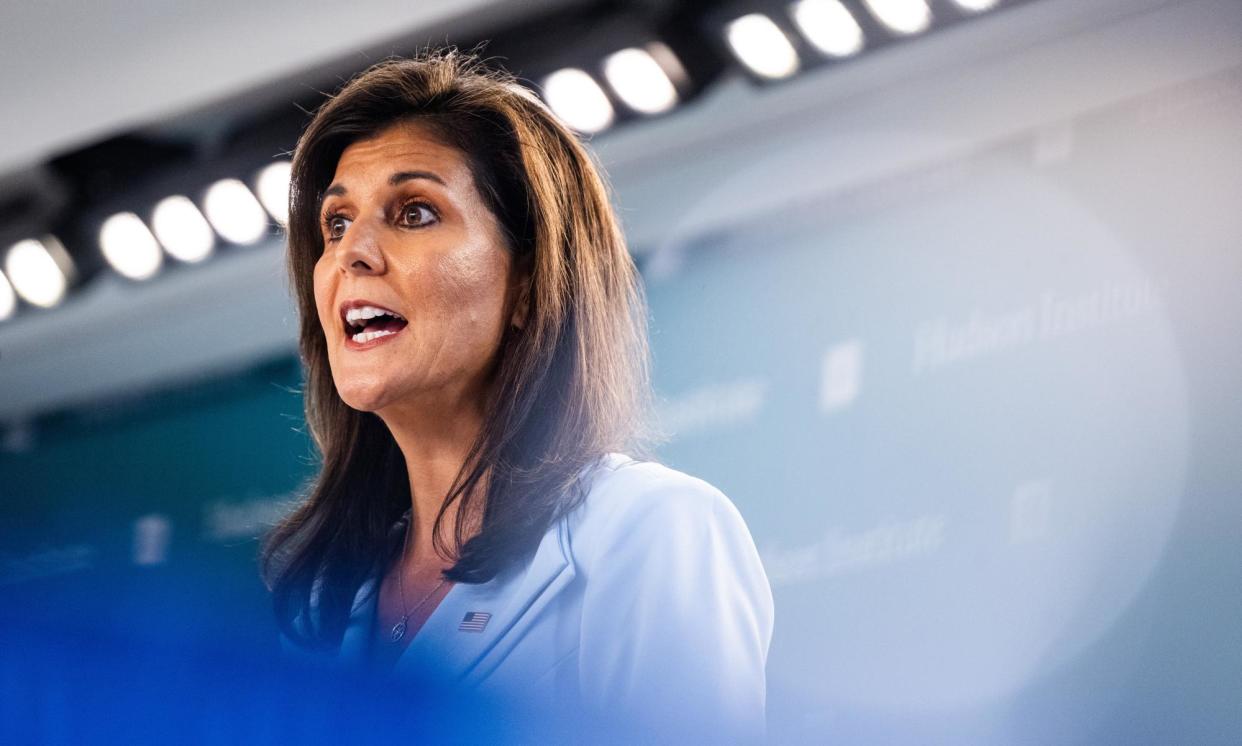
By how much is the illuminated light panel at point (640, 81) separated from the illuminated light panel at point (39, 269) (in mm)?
1063

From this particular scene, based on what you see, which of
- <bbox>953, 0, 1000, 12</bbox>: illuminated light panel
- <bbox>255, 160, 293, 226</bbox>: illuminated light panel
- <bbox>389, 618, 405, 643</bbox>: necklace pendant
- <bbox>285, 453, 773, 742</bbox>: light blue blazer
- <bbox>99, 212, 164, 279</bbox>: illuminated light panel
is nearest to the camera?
<bbox>285, 453, 773, 742</bbox>: light blue blazer

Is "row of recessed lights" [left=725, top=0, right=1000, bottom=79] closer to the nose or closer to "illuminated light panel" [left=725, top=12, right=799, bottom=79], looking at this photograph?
"illuminated light panel" [left=725, top=12, right=799, bottom=79]

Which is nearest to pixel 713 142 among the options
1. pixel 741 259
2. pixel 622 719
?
pixel 741 259

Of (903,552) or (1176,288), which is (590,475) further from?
(1176,288)

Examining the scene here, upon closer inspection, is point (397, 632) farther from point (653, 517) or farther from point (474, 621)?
point (653, 517)

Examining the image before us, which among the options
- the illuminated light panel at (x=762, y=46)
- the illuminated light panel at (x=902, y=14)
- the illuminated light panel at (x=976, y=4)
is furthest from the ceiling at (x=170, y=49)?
the illuminated light panel at (x=976, y=4)

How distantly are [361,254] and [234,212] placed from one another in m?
1.41

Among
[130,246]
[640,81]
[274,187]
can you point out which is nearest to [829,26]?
[640,81]

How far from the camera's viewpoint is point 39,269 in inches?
94.9

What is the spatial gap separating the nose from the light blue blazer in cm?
22

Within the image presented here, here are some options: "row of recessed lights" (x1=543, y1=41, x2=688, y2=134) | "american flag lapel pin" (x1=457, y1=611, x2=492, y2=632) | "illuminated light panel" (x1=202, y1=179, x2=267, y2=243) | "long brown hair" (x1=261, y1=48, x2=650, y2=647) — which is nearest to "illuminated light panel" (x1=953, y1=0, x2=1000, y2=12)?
"row of recessed lights" (x1=543, y1=41, x2=688, y2=134)

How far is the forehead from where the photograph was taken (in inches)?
38.1

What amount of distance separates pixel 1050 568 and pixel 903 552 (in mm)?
221

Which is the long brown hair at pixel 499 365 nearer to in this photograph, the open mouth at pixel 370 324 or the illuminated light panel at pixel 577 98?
the open mouth at pixel 370 324
